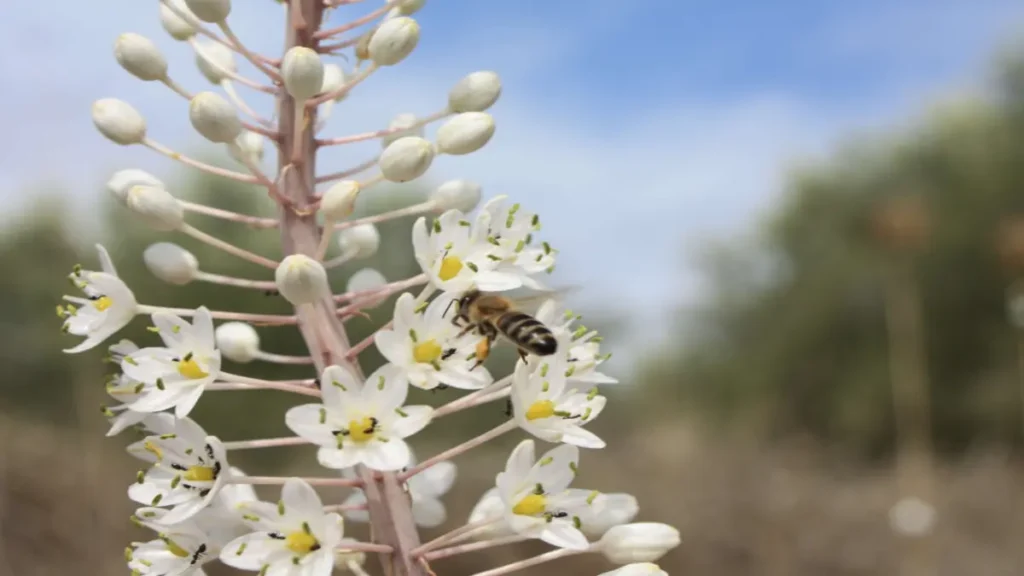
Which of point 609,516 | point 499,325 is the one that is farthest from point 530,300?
point 609,516

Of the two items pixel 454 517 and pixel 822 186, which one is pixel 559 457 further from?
pixel 822 186

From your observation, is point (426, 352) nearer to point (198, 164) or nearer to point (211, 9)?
point (198, 164)

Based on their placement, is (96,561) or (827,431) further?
(827,431)

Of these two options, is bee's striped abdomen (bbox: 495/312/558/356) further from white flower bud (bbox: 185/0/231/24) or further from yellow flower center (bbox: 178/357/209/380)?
white flower bud (bbox: 185/0/231/24)

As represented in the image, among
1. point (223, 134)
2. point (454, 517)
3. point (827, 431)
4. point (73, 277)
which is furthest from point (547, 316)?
point (827, 431)

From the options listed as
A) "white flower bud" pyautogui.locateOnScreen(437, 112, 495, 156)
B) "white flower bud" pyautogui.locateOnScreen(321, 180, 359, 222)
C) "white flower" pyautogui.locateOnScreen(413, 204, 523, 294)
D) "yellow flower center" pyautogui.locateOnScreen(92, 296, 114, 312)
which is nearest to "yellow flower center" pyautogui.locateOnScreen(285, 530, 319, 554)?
"white flower" pyautogui.locateOnScreen(413, 204, 523, 294)
